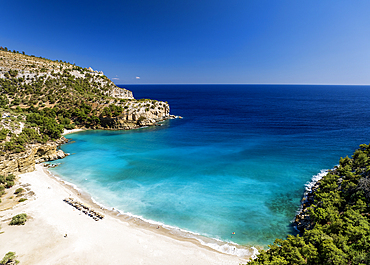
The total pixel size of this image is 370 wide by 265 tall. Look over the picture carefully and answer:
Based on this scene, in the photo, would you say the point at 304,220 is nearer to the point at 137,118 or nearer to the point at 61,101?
the point at 137,118

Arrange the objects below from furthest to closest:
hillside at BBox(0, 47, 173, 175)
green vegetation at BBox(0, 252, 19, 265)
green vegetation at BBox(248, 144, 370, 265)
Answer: hillside at BBox(0, 47, 173, 175)
green vegetation at BBox(0, 252, 19, 265)
green vegetation at BBox(248, 144, 370, 265)

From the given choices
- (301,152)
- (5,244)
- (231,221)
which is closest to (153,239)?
(231,221)

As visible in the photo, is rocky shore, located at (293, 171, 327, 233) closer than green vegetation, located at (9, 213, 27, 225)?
Yes

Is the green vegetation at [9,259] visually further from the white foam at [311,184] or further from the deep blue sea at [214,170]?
the white foam at [311,184]

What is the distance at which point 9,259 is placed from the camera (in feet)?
59.8

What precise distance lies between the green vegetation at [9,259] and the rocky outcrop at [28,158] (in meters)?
22.8

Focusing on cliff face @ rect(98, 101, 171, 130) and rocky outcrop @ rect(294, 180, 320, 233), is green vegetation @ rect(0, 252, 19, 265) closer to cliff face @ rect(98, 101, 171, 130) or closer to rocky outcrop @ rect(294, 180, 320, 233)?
rocky outcrop @ rect(294, 180, 320, 233)

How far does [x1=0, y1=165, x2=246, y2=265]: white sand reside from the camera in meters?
19.3

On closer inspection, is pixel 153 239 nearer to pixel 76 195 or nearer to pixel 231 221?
pixel 231 221

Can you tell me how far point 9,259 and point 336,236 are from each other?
31.4m

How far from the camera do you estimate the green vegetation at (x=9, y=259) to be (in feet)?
57.7

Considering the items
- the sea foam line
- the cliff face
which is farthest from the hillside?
the sea foam line

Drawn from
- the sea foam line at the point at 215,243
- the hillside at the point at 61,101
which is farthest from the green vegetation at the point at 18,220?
the hillside at the point at 61,101

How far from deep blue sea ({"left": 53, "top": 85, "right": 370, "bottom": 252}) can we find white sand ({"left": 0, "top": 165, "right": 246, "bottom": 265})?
327 cm
